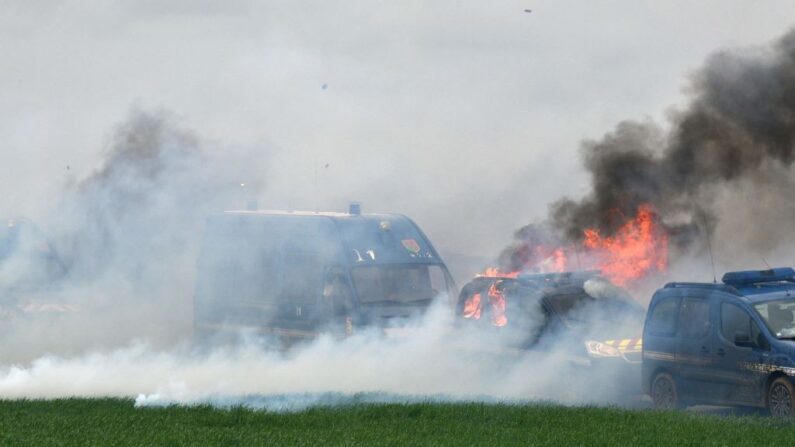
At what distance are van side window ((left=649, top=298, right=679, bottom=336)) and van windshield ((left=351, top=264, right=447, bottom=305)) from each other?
501cm

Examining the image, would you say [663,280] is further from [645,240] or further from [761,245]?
[761,245]

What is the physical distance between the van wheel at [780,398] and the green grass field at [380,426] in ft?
1.82

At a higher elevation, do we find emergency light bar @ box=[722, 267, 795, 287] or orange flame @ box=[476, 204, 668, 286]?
orange flame @ box=[476, 204, 668, 286]

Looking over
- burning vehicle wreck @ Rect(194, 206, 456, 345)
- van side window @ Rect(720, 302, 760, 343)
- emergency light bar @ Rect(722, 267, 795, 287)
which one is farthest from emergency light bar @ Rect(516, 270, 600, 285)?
van side window @ Rect(720, 302, 760, 343)

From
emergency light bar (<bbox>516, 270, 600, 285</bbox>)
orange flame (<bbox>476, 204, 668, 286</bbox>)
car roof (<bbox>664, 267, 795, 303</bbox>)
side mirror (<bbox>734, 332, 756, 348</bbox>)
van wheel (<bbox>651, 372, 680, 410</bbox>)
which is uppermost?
orange flame (<bbox>476, 204, 668, 286</bbox>)

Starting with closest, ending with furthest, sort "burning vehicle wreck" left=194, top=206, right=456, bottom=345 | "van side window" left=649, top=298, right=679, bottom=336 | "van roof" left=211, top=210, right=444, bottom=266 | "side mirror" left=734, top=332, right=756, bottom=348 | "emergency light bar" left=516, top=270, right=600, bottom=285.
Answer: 1. "side mirror" left=734, top=332, right=756, bottom=348
2. "van side window" left=649, top=298, right=679, bottom=336
3. "emergency light bar" left=516, top=270, right=600, bottom=285
4. "burning vehicle wreck" left=194, top=206, right=456, bottom=345
5. "van roof" left=211, top=210, right=444, bottom=266

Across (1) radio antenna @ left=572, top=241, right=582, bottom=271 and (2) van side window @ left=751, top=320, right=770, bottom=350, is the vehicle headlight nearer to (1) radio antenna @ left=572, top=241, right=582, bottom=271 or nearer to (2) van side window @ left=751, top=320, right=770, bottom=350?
(2) van side window @ left=751, top=320, right=770, bottom=350

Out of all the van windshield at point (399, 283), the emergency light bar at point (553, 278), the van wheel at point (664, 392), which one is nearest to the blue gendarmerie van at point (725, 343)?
the van wheel at point (664, 392)

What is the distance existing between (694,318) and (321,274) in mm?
6891

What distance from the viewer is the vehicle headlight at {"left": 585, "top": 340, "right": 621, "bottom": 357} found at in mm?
17609

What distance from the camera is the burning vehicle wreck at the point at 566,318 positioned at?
17.8 m

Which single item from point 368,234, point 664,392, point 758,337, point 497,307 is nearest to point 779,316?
point 758,337

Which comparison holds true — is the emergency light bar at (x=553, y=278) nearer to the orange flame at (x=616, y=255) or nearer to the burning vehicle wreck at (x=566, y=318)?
the burning vehicle wreck at (x=566, y=318)

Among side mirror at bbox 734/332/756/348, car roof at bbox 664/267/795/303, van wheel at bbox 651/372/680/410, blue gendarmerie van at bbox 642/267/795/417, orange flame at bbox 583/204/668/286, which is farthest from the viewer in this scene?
orange flame at bbox 583/204/668/286
